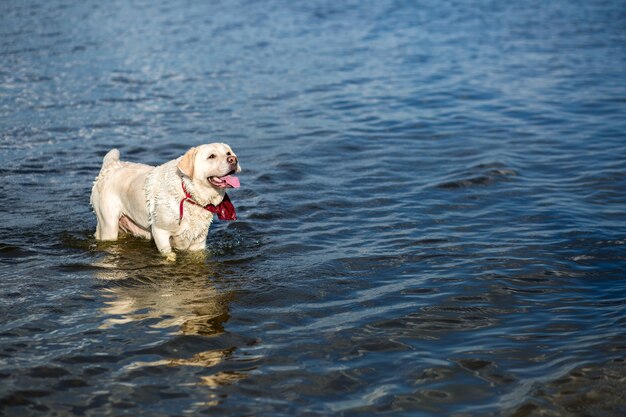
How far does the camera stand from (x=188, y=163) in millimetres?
8359

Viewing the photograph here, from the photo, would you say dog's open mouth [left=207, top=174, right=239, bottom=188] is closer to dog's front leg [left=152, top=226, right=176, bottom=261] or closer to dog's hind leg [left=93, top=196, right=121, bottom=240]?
dog's front leg [left=152, top=226, right=176, bottom=261]

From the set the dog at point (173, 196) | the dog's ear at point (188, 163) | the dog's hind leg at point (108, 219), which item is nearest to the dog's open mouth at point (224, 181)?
the dog at point (173, 196)

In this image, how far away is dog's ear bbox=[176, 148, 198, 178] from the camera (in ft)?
27.2

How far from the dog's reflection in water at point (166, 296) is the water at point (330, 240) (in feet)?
0.11

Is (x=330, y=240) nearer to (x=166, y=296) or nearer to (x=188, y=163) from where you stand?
(x=188, y=163)

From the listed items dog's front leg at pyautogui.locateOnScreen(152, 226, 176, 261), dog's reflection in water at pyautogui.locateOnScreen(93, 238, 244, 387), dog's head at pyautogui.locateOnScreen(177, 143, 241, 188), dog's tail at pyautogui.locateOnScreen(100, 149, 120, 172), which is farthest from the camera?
dog's tail at pyautogui.locateOnScreen(100, 149, 120, 172)

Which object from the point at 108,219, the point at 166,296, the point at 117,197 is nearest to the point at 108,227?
the point at 108,219

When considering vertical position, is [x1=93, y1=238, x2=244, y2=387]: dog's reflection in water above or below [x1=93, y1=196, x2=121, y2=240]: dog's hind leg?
below

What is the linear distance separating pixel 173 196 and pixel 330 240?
2.06 metres

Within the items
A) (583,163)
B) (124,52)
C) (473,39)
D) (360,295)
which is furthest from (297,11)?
(360,295)

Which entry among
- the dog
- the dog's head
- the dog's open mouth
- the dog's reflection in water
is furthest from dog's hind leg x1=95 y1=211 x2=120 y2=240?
the dog's open mouth

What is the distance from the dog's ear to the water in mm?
1088

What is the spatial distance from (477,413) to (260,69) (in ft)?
48.8

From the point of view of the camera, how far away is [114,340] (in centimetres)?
693
